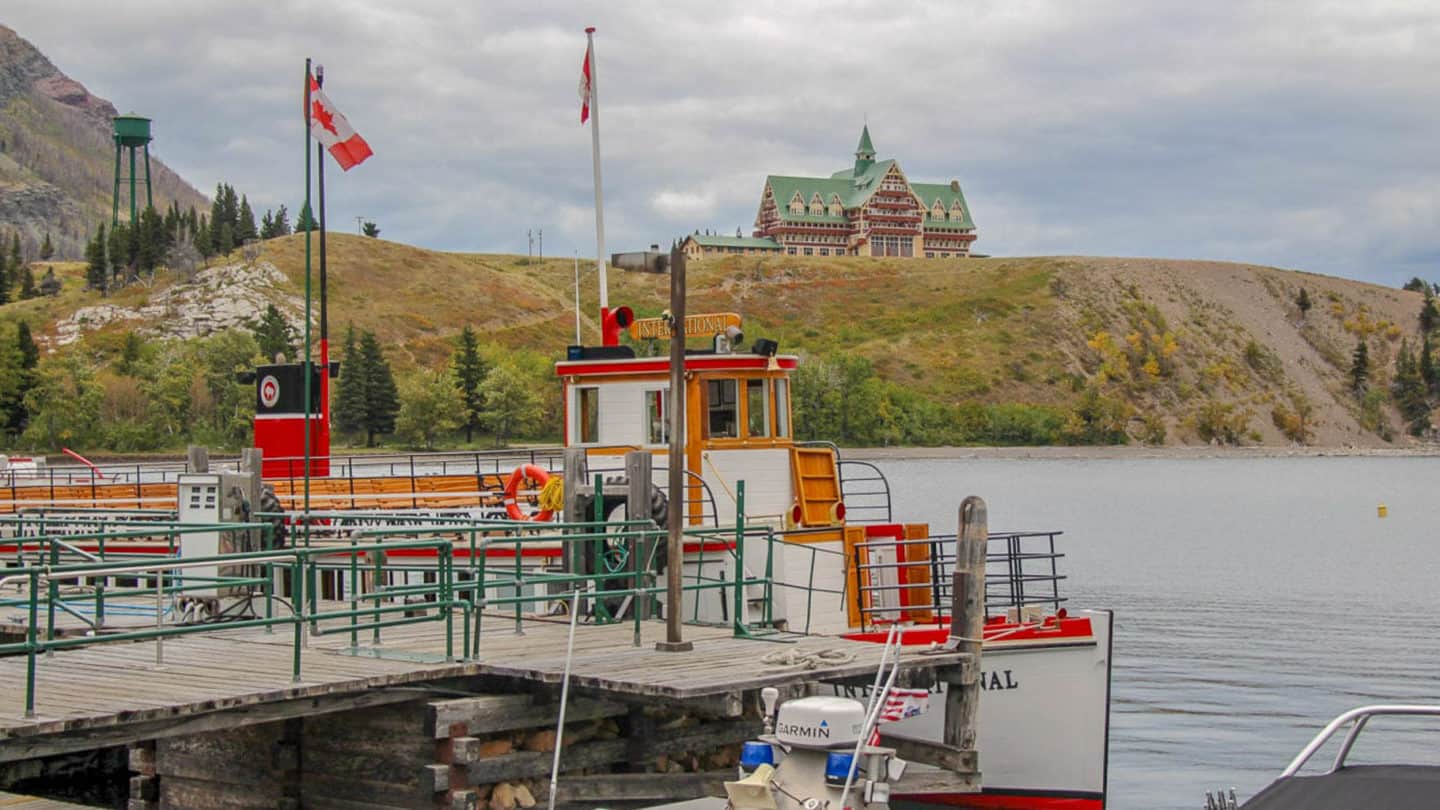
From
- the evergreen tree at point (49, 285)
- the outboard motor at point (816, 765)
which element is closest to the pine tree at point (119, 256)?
the evergreen tree at point (49, 285)

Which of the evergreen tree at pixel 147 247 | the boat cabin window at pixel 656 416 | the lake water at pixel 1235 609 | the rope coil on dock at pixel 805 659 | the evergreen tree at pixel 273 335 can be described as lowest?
the lake water at pixel 1235 609

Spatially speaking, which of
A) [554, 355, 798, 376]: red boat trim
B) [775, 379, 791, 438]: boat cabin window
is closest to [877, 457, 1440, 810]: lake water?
[775, 379, 791, 438]: boat cabin window

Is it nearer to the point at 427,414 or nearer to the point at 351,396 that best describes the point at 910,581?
the point at 427,414

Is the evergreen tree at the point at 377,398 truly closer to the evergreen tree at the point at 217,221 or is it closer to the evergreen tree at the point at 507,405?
the evergreen tree at the point at 507,405

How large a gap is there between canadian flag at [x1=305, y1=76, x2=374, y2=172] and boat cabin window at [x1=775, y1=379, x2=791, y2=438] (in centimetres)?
724

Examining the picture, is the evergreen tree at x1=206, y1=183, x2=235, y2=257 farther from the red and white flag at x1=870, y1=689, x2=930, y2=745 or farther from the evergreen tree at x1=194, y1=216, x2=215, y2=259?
the red and white flag at x1=870, y1=689, x2=930, y2=745

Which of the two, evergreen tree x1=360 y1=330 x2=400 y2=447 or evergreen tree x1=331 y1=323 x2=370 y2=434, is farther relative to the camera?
evergreen tree x1=360 y1=330 x2=400 y2=447

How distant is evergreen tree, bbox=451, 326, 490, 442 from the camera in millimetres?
114500

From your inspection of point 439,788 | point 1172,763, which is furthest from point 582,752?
point 1172,763

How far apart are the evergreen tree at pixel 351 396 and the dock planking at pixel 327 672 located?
99190mm

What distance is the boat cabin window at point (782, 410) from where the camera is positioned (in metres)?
19.9

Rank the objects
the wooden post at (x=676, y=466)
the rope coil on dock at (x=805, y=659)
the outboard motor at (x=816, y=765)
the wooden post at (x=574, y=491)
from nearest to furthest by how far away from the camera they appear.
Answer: the outboard motor at (x=816, y=765), the rope coil on dock at (x=805, y=659), the wooden post at (x=676, y=466), the wooden post at (x=574, y=491)

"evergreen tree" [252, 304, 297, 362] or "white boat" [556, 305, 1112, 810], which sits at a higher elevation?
"evergreen tree" [252, 304, 297, 362]

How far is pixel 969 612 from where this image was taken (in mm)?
15445
